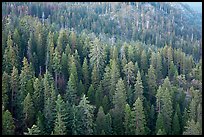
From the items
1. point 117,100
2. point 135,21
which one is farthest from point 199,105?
point 135,21

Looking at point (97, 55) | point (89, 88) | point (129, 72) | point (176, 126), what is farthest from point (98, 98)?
point (97, 55)

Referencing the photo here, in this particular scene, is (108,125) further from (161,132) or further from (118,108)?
(161,132)

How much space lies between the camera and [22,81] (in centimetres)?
5894

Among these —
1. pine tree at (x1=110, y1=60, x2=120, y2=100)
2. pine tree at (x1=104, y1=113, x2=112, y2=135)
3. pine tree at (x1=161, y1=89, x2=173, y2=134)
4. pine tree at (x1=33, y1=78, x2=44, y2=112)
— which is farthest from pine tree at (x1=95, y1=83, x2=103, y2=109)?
pine tree at (x1=161, y1=89, x2=173, y2=134)

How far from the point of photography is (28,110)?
53375 millimetres

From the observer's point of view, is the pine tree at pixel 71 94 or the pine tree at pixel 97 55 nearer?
the pine tree at pixel 71 94

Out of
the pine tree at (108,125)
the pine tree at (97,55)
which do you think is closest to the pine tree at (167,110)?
the pine tree at (108,125)

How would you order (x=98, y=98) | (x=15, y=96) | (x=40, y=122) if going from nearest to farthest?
1. (x=40, y=122)
2. (x=15, y=96)
3. (x=98, y=98)

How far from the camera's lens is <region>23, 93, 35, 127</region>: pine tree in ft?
174

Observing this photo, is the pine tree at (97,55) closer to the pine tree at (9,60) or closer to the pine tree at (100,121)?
the pine tree at (9,60)

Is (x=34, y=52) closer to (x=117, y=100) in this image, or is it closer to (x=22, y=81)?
(x=22, y=81)

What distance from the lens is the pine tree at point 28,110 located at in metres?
53.1

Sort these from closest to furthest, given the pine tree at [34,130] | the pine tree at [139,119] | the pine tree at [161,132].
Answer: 1. the pine tree at [34,130]
2. the pine tree at [161,132]
3. the pine tree at [139,119]

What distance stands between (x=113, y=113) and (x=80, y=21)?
9504 cm
